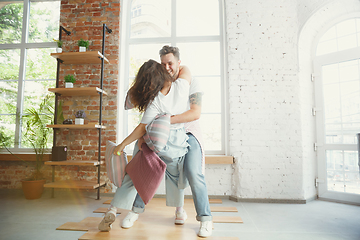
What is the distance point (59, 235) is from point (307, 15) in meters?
3.99

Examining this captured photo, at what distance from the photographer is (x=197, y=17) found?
151 inches

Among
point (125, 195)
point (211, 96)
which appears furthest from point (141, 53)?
point (125, 195)

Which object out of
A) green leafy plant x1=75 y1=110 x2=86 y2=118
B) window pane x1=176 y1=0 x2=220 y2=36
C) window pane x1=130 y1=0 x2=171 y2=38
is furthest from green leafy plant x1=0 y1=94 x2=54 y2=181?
window pane x1=176 y1=0 x2=220 y2=36

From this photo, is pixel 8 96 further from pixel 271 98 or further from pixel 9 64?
pixel 271 98

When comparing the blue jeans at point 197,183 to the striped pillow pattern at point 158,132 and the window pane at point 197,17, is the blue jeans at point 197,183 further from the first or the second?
the window pane at point 197,17

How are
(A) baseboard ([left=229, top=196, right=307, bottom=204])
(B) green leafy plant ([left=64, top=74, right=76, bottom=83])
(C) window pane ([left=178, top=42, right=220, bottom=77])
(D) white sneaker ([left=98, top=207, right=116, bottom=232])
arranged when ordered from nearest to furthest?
(D) white sneaker ([left=98, top=207, right=116, bottom=232])
(A) baseboard ([left=229, top=196, right=307, bottom=204])
(B) green leafy plant ([left=64, top=74, right=76, bottom=83])
(C) window pane ([left=178, top=42, right=220, bottom=77])

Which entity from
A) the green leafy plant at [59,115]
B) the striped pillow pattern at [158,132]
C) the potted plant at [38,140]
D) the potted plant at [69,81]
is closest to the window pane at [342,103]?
the striped pillow pattern at [158,132]

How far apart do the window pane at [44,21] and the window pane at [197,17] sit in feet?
7.14

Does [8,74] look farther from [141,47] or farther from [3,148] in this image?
[141,47]

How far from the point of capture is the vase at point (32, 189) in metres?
3.18

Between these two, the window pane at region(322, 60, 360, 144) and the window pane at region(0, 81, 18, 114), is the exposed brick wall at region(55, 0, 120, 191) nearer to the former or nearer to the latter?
the window pane at region(0, 81, 18, 114)

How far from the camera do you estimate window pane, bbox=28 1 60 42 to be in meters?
4.00

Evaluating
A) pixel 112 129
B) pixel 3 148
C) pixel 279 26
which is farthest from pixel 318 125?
pixel 3 148

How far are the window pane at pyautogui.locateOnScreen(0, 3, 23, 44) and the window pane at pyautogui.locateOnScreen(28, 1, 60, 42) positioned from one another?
0.70 feet
